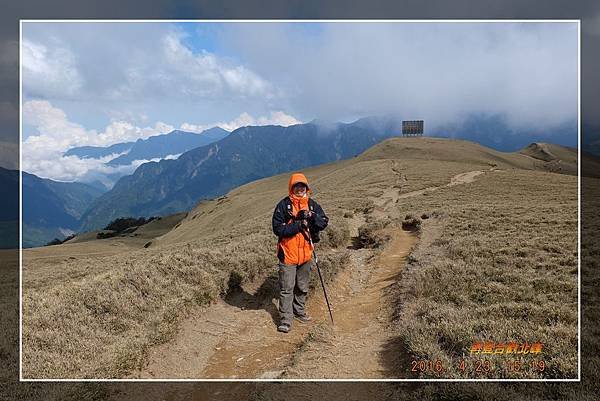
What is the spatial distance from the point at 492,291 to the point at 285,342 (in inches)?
190

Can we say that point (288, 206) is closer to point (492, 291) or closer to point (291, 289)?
point (291, 289)

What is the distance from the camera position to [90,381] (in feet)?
20.2

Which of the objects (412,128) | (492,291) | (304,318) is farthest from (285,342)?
(412,128)

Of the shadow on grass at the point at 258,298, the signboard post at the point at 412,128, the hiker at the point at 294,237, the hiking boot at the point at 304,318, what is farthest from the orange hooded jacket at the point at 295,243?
the signboard post at the point at 412,128

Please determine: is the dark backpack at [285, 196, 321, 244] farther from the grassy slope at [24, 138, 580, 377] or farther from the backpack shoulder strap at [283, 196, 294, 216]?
the grassy slope at [24, 138, 580, 377]

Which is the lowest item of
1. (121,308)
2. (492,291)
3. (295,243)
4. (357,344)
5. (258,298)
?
(357,344)

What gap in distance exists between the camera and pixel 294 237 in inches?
347

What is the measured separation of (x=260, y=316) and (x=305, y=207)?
114 inches

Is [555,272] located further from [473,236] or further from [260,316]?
[260,316]

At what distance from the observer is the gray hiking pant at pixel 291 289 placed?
8.76 metres

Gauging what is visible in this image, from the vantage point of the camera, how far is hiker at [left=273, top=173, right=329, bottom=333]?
860 centimetres

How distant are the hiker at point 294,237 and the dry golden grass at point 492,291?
93.1 inches

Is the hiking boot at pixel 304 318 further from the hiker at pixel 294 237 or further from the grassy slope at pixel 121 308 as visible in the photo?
the grassy slope at pixel 121 308

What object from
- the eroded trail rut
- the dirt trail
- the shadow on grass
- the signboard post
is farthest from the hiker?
the signboard post
